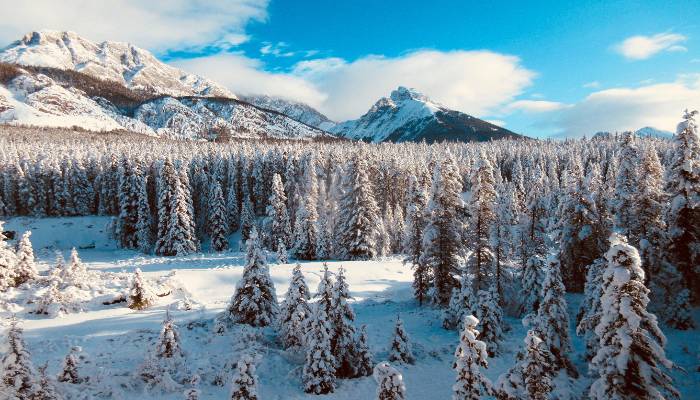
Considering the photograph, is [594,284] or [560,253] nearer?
[594,284]

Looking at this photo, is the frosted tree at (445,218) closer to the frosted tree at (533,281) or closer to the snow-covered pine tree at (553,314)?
the frosted tree at (533,281)

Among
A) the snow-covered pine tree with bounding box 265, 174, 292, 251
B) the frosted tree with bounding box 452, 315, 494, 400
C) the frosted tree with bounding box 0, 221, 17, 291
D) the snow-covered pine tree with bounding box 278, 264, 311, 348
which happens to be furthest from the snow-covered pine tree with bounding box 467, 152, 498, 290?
the snow-covered pine tree with bounding box 265, 174, 292, 251

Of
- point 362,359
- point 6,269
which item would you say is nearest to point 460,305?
point 362,359

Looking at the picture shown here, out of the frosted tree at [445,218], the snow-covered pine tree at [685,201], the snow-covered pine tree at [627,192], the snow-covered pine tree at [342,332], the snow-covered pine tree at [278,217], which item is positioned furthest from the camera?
the snow-covered pine tree at [278,217]

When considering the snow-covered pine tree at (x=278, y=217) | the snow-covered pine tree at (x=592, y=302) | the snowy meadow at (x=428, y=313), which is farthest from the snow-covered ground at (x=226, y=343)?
the snow-covered pine tree at (x=278, y=217)

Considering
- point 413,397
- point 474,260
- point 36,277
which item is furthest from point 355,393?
point 36,277

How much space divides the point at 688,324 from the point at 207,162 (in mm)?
89668

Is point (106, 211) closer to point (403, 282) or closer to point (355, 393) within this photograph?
point (403, 282)

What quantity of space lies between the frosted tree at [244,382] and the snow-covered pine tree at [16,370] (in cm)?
648

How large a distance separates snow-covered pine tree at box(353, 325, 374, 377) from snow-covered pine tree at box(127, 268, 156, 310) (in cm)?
1428

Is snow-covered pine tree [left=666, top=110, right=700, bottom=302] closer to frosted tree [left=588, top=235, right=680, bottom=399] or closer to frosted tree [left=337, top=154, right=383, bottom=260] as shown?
frosted tree [left=588, top=235, right=680, bottom=399]

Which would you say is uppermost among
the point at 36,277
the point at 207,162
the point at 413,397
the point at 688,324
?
the point at 207,162

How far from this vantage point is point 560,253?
3100 centimetres

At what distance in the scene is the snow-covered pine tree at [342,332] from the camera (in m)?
19.6
